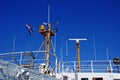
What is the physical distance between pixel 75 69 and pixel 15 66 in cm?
1218

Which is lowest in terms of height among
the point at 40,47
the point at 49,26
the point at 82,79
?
the point at 82,79

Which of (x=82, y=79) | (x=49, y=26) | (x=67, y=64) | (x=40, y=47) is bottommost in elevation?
(x=82, y=79)

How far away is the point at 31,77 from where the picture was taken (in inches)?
491

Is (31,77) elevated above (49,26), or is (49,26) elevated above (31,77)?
(49,26)

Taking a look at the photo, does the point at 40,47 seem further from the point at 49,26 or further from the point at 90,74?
the point at 90,74

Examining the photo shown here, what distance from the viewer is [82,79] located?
22250 mm

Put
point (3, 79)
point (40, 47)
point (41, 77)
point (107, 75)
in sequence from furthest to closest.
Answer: point (40, 47)
point (107, 75)
point (41, 77)
point (3, 79)

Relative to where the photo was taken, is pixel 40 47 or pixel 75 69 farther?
pixel 40 47

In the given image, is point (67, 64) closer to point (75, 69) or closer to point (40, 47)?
point (75, 69)

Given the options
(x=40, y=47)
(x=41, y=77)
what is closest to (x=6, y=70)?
(x=41, y=77)

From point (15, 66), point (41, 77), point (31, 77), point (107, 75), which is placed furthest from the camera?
point (107, 75)

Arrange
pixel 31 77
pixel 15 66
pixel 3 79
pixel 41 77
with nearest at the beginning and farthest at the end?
1. pixel 3 79
2. pixel 15 66
3. pixel 31 77
4. pixel 41 77

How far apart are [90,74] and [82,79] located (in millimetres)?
884

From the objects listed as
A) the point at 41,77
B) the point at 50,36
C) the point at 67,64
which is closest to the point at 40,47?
the point at 50,36
